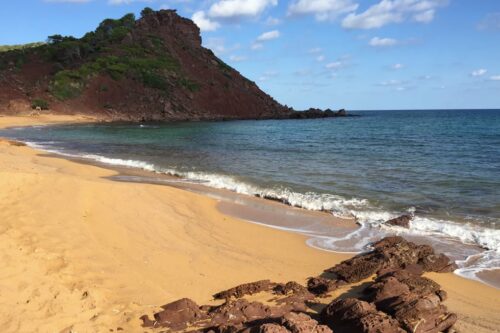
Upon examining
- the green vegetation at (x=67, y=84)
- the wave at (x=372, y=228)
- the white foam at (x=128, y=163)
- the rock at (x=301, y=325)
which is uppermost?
the green vegetation at (x=67, y=84)

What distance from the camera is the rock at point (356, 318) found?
4.13 metres

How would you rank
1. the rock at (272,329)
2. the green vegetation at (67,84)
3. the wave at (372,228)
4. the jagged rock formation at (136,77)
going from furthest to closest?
the jagged rock formation at (136,77) → the green vegetation at (67,84) → the wave at (372,228) → the rock at (272,329)

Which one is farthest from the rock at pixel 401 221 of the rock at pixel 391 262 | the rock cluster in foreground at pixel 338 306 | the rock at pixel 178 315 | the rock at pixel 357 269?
the rock at pixel 178 315

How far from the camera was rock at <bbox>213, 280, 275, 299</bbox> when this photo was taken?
18.0ft

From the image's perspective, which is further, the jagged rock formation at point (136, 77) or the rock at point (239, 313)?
the jagged rock formation at point (136, 77)

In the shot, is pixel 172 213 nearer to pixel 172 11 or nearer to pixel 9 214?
pixel 9 214

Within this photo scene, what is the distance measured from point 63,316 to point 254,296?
2267 millimetres

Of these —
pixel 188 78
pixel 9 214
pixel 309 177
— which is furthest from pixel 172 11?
pixel 9 214

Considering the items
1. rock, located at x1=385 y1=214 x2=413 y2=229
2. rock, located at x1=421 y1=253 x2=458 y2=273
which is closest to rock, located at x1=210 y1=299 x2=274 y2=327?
rock, located at x1=421 y1=253 x2=458 y2=273

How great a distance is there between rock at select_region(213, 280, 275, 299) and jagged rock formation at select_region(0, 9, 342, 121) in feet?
188

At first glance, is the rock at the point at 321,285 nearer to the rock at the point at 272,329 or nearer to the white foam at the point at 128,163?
the rock at the point at 272,329

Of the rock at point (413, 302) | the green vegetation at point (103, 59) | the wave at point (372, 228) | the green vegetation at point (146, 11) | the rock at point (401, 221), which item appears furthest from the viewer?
the green vegetation at point (146, 11)

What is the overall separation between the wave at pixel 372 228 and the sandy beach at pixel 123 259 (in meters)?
0.78

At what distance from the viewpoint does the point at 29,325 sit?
4.50 m
